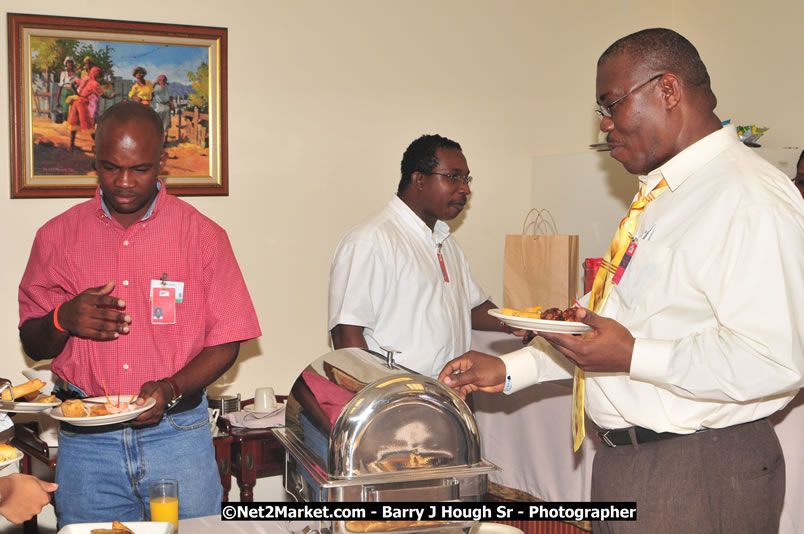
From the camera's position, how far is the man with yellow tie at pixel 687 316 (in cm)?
166

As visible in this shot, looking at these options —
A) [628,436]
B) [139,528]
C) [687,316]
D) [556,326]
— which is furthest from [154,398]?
[687,316]

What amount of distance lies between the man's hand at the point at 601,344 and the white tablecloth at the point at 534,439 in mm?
1507

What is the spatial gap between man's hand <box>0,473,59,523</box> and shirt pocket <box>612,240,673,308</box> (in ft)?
Result: 4.41

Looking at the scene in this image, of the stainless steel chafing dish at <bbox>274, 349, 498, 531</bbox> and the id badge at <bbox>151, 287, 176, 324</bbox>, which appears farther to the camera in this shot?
the id badge at <bbox>151, 287, 176, 324</bbox>

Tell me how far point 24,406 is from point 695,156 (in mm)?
1679

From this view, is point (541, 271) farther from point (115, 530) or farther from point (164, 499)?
point (115, 530)

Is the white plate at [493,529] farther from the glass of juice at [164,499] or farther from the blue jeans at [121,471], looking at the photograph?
the blue jeans at [121,471]

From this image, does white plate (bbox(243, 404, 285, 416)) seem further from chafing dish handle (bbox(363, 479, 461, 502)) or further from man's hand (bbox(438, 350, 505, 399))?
chafing dish handle (bbox(363, 479, 461, 502))

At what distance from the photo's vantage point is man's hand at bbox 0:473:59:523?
62.9 inches

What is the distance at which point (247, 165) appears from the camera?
3932 mm

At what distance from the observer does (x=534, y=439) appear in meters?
3.60

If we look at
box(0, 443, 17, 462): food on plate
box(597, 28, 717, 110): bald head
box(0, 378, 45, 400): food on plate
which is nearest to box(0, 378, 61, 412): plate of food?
box(0, 378, 45, 400): food on plate

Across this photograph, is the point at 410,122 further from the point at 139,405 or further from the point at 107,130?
the point at 139,405

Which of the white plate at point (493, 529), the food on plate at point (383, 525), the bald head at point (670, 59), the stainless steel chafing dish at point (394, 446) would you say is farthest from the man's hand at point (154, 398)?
the bald head at point (670, 59)
